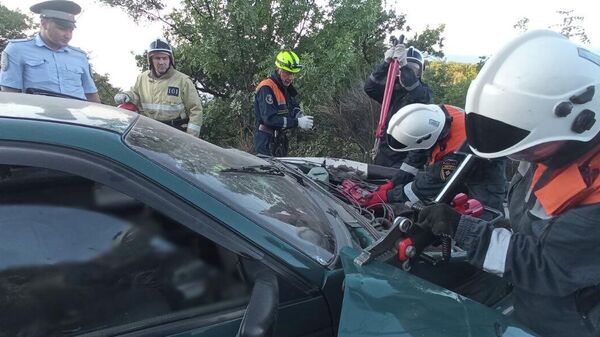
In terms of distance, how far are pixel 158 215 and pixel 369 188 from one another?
2.28 m

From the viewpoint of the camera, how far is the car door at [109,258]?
1212 millimetres

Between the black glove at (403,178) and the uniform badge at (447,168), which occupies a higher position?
the uniform badge at (447,168)

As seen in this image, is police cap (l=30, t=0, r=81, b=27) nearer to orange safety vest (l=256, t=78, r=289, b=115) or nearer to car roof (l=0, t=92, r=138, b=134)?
orange safety vest (l=256, t=78, r=289, b=115)

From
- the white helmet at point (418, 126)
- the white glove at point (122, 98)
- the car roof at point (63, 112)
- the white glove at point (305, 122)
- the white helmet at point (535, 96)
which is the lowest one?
the white glove at point (305, 122)

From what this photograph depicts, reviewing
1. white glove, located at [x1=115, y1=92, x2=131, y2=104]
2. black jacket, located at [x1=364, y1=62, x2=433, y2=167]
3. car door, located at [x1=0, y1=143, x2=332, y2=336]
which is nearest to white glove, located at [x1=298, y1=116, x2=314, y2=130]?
black jacket, located at [x1=364, y1=62, x2=433, y2=167]

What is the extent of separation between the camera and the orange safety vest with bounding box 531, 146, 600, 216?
143cm

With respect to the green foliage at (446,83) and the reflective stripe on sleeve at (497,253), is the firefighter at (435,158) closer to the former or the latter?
the reflective stripe on sleeve at (497,253)

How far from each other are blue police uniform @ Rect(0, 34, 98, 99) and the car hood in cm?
303

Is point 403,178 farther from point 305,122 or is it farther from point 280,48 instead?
point 280,48

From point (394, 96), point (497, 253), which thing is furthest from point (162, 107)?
point (497, 253)

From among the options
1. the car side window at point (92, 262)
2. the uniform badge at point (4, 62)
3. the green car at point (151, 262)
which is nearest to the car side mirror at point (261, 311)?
the green car at point (151, 262)

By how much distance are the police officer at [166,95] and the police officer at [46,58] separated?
0.81 m

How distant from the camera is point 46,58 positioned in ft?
11.4

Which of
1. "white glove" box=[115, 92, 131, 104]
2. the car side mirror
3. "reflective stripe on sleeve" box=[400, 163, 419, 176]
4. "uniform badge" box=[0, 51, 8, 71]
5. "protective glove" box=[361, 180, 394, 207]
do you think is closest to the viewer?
the car side mirror
